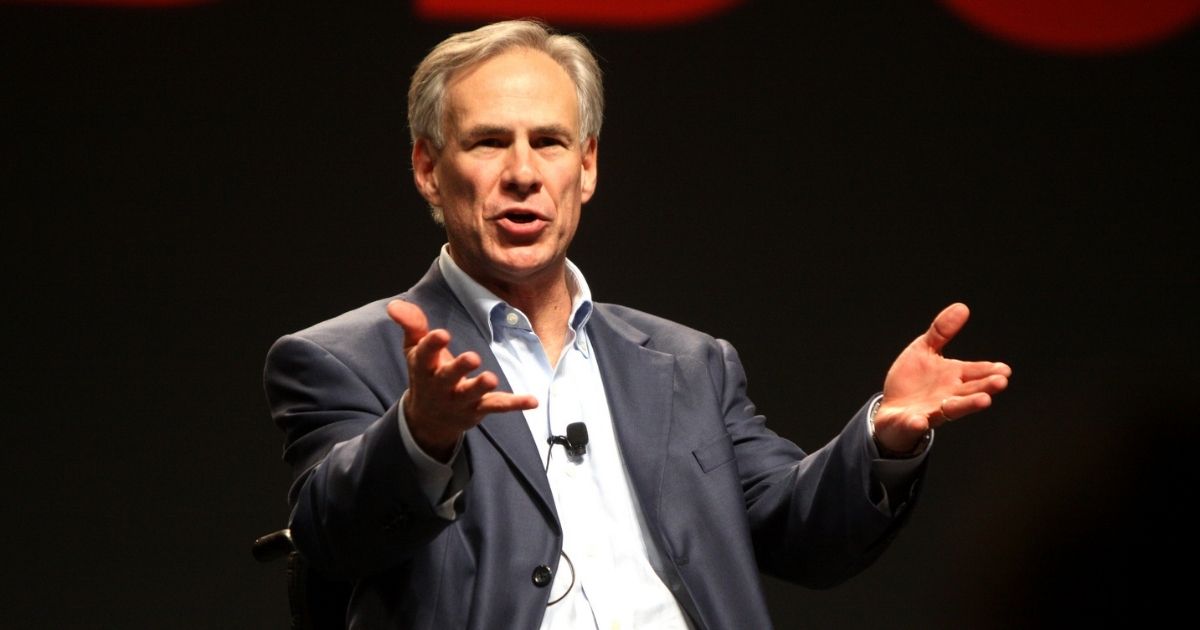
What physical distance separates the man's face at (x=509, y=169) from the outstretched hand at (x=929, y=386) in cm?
54

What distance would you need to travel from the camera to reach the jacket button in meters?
1.96

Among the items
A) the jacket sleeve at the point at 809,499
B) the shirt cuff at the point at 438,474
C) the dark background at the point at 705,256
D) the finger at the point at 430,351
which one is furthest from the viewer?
the dark background at the point at 705,256

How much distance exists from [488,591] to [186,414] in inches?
50.1

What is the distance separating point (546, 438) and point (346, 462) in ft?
1.24

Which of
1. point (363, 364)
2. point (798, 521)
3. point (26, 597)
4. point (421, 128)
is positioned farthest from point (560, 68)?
point (26, 597)

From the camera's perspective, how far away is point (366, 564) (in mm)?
1829

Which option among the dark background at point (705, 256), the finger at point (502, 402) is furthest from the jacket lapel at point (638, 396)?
the dark background at point (705, 256)

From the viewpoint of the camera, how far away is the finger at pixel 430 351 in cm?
160

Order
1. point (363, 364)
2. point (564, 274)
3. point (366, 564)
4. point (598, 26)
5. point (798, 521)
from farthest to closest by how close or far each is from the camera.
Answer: point (598, 26), point (564, 274), point (798, 521), point (363, 364), point (366, 564)

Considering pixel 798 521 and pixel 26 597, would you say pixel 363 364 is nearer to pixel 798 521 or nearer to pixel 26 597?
pixel 798 521

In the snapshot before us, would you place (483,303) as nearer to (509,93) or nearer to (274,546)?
(509,93)

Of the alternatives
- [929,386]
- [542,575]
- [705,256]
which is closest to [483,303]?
[542,575]

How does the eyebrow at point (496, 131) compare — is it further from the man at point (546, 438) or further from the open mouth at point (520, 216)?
the open mouth at point (520, 216)

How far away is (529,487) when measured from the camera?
2008 mm
